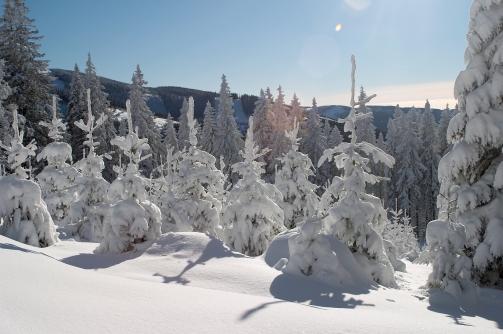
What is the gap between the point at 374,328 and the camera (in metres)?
3.76

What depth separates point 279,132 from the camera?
36.5 meters

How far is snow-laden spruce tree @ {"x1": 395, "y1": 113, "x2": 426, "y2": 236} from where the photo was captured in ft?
123

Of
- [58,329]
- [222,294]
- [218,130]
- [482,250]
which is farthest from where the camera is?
[218,130]

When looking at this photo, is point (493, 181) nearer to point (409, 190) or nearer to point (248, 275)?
point (248, 275)

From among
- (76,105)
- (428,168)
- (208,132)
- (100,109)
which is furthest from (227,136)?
(428,168)

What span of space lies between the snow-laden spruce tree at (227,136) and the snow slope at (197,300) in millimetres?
27513

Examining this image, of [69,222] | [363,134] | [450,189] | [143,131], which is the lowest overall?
[69,222]

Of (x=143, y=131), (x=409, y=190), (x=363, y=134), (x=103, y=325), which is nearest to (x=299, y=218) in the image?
(x=103, y=325)

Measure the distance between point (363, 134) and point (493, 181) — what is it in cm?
3115

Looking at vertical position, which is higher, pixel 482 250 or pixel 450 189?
pixel 450 189

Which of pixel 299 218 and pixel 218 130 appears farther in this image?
pixel 218 130

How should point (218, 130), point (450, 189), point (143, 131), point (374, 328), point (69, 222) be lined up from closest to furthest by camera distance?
point (374, 328)
point (450, 189)
point (69, 222)
point (143, 131)
point (218, 130)

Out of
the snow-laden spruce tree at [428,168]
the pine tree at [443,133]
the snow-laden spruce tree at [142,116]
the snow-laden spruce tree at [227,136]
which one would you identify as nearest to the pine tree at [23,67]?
the snow-laden spruce tree at [142,116]

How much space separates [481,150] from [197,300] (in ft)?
26.4
